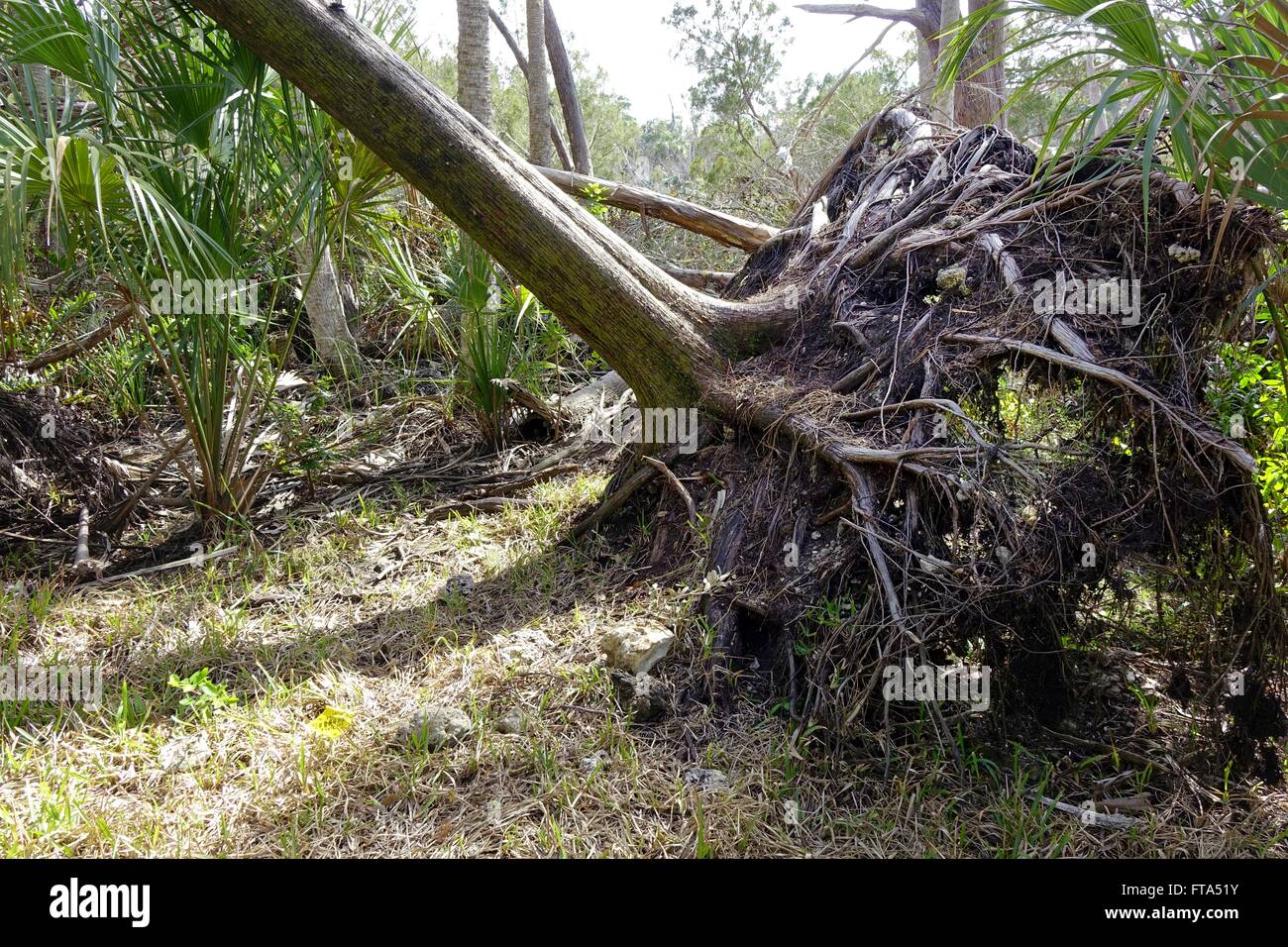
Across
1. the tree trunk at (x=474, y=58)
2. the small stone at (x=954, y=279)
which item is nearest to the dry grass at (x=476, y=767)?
the small stone at (x=954, y=279)

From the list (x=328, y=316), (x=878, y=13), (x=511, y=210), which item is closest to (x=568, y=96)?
(x=878, y=13)

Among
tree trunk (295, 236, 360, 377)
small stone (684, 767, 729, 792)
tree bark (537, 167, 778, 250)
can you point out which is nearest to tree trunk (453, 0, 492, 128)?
tree bark (537, 167, 778, 250)

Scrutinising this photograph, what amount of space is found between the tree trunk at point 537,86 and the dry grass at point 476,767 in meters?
6.12

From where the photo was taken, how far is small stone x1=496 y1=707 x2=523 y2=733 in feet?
8.09

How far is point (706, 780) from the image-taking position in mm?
2258

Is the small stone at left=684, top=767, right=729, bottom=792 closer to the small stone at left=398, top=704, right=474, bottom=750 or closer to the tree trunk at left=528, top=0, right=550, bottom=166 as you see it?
the small stone at left=398, top=704, right=474, bottom=750

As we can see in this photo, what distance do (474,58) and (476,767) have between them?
5.18m

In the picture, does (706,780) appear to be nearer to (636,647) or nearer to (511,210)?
(636,647)

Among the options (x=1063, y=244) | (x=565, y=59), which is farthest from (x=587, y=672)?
(x=565, y=59)

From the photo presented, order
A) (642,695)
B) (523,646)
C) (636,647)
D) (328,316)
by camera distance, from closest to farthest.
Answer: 1. (642,695)
2. (636,647)
3. (523,646)
4. (328,316)

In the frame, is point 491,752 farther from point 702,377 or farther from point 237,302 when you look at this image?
point 237,302

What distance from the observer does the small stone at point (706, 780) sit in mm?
2217

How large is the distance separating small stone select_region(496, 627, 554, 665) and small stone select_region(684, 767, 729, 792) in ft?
2.53
